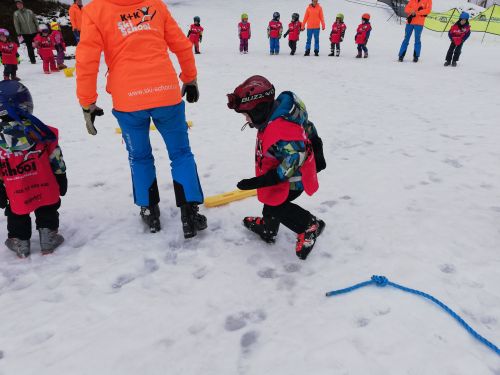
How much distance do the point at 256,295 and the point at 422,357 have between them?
103cm

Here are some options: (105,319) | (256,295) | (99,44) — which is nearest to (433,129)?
(256,295)

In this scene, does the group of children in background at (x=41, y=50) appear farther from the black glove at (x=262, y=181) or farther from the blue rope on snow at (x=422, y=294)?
the blue rope on snow at (x=422, y=294)

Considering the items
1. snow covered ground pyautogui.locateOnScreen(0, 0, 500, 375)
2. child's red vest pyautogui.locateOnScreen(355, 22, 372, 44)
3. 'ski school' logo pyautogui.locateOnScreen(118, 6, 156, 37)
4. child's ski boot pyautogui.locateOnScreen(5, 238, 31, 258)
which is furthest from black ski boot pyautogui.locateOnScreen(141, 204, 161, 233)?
child's red vest pyautogui.locateOnScreen(355, 22, 372, 44)

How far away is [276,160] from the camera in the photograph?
250cm

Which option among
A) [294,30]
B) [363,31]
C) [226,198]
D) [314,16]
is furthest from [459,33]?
[226,198]

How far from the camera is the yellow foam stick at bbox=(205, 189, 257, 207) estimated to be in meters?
3.58

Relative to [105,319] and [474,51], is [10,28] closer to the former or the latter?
[105,319]

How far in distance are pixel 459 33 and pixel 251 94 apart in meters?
11.1

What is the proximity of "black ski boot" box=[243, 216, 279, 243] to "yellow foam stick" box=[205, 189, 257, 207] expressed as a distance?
53 cm

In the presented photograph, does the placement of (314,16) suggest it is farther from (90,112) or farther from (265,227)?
(90,112)

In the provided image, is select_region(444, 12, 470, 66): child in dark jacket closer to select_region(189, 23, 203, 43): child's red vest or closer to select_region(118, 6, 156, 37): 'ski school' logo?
select_region(189, 23, 203, 43): child's red vest

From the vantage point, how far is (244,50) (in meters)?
Answer: 15.3

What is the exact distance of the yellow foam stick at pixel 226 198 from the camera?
141 inches

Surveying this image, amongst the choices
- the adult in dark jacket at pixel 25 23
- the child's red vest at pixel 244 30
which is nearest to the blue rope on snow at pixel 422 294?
the adult in dark jacket at pixel 25 23
